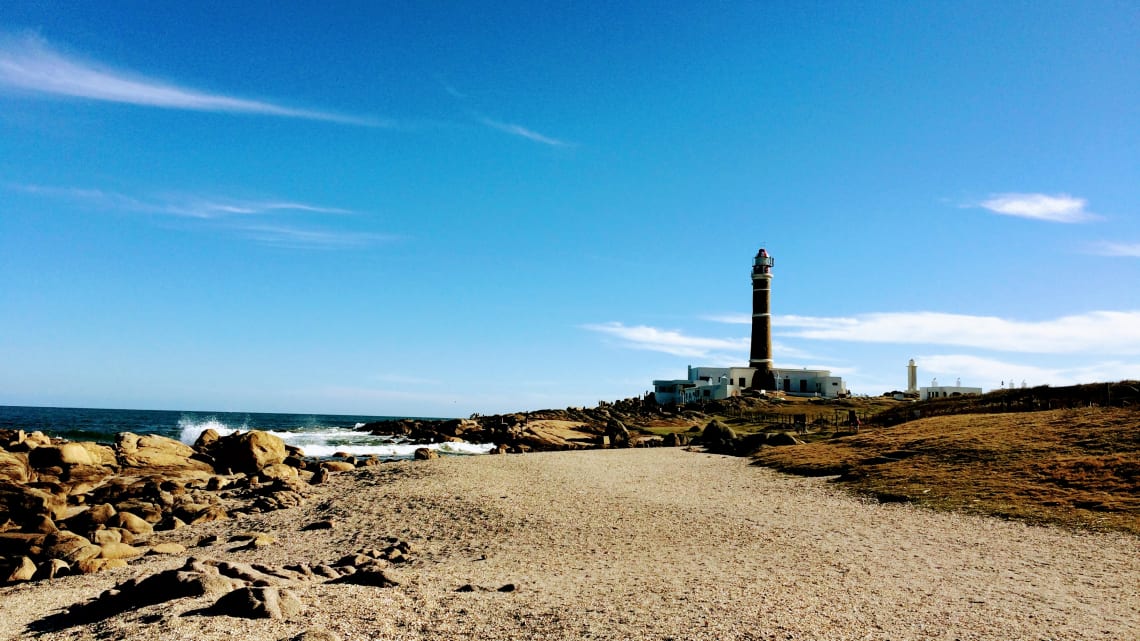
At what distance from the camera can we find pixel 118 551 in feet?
52.6

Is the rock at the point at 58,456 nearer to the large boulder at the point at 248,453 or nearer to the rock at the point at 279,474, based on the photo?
the large boulder at the point at 248,453

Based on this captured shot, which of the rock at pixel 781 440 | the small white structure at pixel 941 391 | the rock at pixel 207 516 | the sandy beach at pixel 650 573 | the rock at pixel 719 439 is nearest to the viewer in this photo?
the sandy beach at pixel 650 573

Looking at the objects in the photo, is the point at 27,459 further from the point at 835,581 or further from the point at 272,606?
the point at 835,581

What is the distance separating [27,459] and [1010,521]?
38.3 meters

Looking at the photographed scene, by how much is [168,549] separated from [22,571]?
3.39 metres

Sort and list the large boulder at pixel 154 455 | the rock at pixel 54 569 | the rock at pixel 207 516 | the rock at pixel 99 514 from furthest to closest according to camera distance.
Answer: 1. the large boulder at pixel 154 455
2. the rock at pixel 207 516
3. the rock at pixel 99 514
4. the rock at pixel 54 569

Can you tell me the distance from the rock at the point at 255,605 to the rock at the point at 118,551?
8256 millimetres

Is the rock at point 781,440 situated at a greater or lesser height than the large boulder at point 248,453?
greater

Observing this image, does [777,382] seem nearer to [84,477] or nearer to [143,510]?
[84,477]

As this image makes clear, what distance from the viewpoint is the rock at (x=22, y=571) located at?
45.5ft

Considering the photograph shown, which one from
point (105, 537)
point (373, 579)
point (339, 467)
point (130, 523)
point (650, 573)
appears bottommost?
point (339, 467)

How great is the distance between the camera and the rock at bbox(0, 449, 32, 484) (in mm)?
27000

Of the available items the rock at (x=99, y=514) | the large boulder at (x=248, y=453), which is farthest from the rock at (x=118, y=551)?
the large boulder at (x=248, y=453)

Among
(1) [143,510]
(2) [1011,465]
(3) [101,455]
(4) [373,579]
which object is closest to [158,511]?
(1) [143,510]
